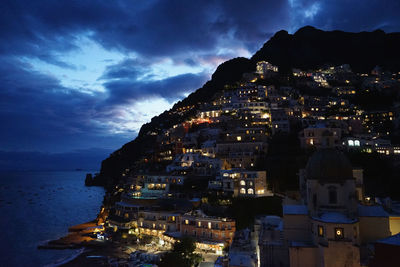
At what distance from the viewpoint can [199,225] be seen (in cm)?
4544

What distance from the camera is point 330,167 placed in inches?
1009

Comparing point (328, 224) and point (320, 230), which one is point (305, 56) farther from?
point (328, 224)

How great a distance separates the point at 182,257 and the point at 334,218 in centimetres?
1999

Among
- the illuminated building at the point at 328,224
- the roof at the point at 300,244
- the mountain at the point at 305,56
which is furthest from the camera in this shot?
the mountain at the point at 305,56

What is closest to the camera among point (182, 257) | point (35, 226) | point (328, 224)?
point (328, 224)

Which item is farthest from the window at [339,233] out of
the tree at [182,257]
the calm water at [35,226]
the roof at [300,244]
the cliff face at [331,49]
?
the cliff face at [331,49]

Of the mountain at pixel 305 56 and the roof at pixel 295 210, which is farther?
the mountain at pixel 305 56

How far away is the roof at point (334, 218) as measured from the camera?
2335 cm

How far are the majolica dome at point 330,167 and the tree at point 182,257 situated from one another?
63.1 ft

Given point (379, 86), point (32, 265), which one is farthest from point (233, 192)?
point (379, 86)

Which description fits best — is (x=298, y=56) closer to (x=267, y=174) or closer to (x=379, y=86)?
(x=379, y=86)

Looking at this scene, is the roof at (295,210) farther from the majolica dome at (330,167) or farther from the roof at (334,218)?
the majolica dome at (330,167)

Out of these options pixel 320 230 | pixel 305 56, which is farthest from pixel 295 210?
pixel 305 56

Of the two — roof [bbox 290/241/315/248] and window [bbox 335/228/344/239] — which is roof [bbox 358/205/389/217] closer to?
window [bbox 335/228/344/239]
